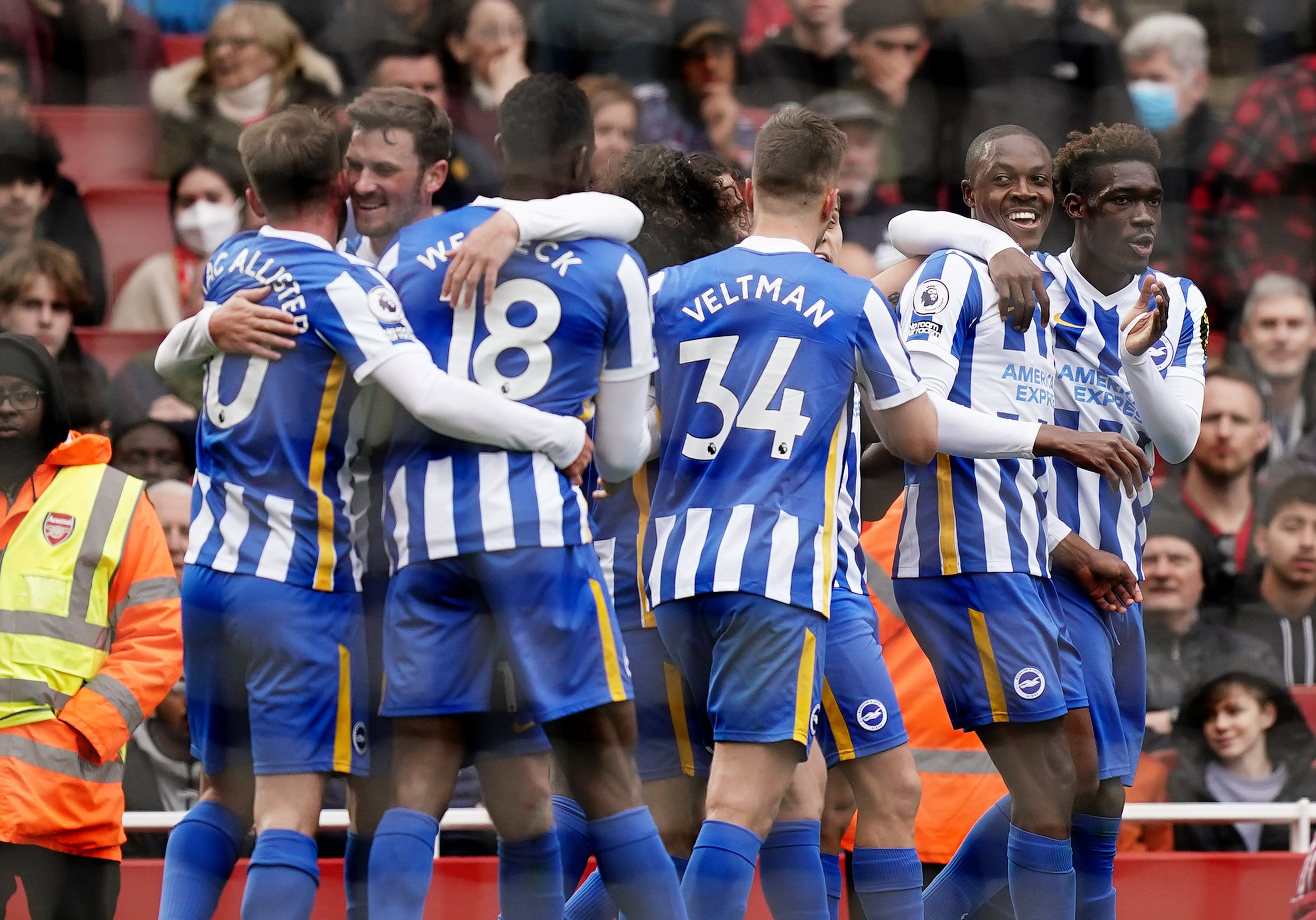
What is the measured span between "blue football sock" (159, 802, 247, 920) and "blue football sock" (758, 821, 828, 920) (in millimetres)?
960

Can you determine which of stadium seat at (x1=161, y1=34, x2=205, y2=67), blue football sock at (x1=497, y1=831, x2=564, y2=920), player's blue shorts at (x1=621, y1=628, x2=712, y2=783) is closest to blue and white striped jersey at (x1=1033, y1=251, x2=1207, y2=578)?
player's blue shorts at (x1=621, y1=628, x2=712, y2=783)

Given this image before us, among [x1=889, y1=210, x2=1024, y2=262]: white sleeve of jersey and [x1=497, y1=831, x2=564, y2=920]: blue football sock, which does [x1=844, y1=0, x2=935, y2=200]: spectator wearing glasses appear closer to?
[x1=889, y1=210, x2=1024, y2=262]: white sleeve of jersey

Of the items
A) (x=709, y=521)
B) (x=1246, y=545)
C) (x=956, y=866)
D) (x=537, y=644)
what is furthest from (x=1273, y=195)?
(x=537, y=644)

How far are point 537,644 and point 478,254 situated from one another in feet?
2.05

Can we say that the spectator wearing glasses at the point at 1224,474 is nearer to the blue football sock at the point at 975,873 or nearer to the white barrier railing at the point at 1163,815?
the white barrier railing at the point at 1163,815

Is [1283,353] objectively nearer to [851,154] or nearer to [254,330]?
[851,154]

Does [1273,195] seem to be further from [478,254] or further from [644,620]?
[478,254]

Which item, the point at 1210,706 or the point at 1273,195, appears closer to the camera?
the point at 1210,706

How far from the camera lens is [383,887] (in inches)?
104

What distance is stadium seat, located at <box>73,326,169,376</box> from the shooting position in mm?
4669

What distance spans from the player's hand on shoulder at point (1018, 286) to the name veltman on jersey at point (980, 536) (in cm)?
5

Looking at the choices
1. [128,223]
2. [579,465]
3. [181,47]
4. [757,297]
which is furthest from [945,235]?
[181,47]

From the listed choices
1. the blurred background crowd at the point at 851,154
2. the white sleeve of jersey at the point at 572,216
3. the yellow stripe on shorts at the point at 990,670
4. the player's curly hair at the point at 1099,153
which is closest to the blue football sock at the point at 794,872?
the yellow stripe on shorts at the point at 990,670

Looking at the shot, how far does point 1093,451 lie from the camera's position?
10.3ft
